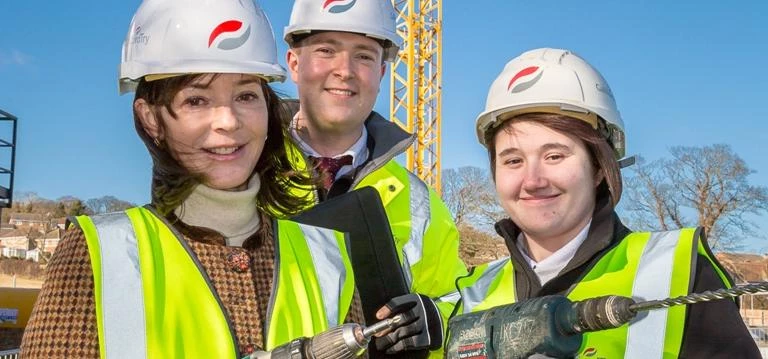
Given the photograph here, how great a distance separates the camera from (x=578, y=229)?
2816 millimetres

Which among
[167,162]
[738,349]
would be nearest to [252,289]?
[167,162]

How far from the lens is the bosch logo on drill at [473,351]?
221 centimetres

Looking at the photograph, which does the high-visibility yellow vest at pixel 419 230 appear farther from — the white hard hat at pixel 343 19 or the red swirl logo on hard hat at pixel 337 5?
the red swirl logo on hard hat at pixel 337 5

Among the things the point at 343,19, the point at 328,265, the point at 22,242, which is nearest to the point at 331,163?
the point at 343,19

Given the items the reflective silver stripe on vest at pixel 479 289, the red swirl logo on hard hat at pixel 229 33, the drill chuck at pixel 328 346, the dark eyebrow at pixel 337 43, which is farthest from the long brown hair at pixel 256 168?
the dark eyebrow at pixel 337 43

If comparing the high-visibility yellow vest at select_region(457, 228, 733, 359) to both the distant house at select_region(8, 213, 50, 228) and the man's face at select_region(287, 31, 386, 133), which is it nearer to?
the man's face at select_region(287, 31, 386, 133)

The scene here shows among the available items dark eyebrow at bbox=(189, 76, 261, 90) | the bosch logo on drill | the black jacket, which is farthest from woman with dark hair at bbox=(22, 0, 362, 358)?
the black jacket

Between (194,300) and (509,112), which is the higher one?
(509,112)

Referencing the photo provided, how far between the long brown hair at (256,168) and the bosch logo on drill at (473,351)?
81 centimetres

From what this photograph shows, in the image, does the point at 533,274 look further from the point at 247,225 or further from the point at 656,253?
the point at 247,225

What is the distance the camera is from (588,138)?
108 inches

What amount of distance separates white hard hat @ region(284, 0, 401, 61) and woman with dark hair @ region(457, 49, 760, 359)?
1.18 meters

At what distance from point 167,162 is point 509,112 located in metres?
1.22

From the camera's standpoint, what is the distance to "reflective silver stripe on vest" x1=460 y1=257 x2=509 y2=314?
299 cm
